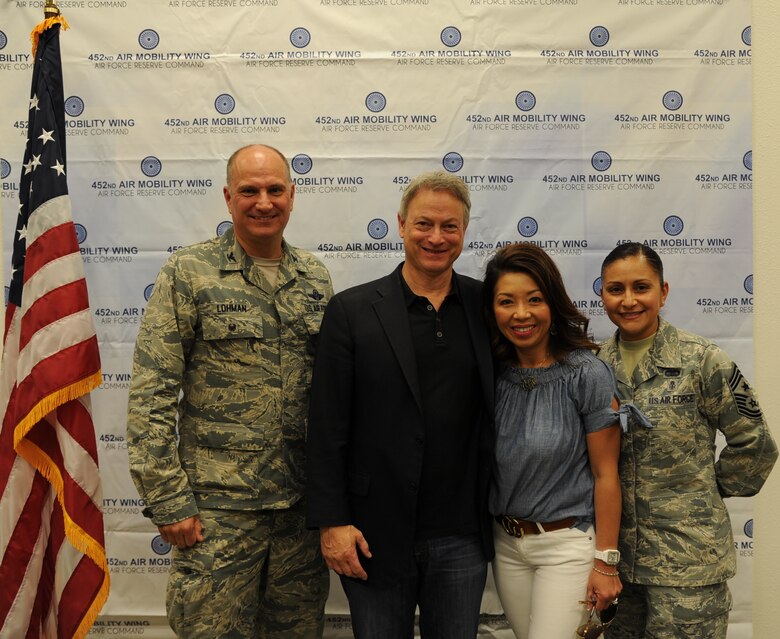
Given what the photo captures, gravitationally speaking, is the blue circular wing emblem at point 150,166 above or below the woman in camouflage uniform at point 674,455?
above

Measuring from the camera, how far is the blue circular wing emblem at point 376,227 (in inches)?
113

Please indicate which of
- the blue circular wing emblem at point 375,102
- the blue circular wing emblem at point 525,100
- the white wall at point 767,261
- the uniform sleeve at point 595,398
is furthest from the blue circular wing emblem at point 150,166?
the white wall at point 767,261

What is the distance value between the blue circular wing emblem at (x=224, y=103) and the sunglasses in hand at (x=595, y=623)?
2.24 metres

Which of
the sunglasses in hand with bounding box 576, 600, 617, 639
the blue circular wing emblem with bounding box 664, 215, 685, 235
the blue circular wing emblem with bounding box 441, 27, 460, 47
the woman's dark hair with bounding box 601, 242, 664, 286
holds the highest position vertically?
the blue circular wing emblem with bounding box 441, 27, 460, 47

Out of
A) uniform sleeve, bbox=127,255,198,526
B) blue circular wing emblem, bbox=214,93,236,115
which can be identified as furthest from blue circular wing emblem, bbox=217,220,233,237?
uniform sleeve, bbox=127,255,198,526

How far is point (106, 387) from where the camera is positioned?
2.86 meters

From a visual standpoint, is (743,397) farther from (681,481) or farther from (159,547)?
(159,547)

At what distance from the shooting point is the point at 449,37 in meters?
2.81

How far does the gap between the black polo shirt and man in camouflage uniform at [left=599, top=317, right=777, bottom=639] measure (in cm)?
46

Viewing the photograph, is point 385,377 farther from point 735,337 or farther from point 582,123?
point 735,337

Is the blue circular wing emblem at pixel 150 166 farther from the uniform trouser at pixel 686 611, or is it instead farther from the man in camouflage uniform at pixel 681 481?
the uniform trouser at pixel 686 611

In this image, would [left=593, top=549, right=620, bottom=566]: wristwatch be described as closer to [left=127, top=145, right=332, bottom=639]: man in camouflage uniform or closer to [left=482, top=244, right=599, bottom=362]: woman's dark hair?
[left=482, top=244, right=599, bottom=362]: woman's dark hair

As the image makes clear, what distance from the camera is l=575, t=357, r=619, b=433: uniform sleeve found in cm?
181

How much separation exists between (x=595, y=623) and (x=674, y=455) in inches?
20.0
